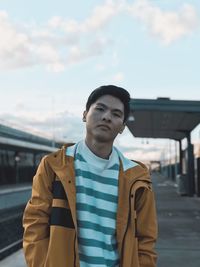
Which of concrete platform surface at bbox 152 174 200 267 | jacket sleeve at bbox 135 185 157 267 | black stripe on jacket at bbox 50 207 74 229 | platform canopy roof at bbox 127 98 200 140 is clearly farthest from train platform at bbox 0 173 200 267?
black stripe on jacket at bbox 50 207 74 229

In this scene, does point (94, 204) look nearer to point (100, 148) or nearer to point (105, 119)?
point (100, 148)

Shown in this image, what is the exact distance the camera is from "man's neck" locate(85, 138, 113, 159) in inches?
89.1

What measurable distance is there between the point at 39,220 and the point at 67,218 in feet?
0.40

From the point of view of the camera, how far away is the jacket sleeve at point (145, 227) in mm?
2281

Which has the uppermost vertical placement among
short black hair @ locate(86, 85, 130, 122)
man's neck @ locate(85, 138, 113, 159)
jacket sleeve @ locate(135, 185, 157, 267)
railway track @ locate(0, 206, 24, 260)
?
short black hair @ locate(86, 85, 130, 122)

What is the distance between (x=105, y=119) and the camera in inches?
87.9

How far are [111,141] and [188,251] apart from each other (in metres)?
7.20

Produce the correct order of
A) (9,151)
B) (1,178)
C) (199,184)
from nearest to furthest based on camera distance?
1. (199,184)
2. (1,178)
3. (9,151)

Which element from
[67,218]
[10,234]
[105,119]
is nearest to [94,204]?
[67,218]

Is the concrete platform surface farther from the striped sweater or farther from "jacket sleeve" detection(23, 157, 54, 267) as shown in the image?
"jacket sleeve" detection(23, 157, 54, 267)

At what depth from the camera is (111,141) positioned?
7.51 feet

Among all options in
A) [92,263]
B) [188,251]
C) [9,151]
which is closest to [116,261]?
[92,263]

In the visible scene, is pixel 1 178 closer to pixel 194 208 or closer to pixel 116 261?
pixel 194 208

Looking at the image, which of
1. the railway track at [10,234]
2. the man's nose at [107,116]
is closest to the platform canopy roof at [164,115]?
the railway track at [10,234]
